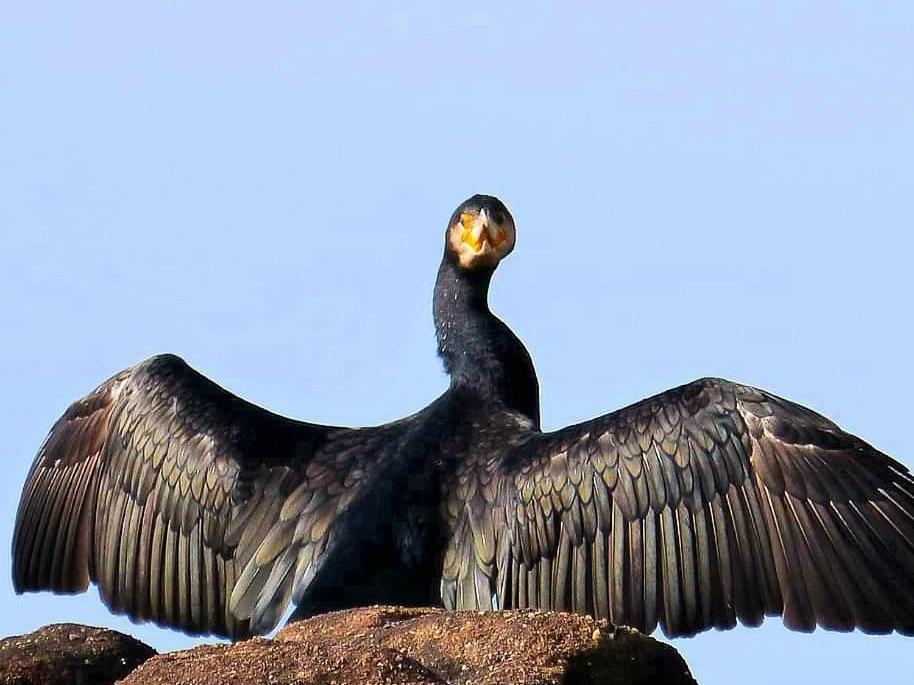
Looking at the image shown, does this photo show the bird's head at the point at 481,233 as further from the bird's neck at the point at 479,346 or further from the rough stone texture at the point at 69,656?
the rough stone texture at the point at 69,656

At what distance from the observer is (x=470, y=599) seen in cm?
1261

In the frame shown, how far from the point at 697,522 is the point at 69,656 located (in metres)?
4.28

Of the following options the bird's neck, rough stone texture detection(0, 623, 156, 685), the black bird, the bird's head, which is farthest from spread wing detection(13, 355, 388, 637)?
rough stone texture detection(0, 623, 156, 685)

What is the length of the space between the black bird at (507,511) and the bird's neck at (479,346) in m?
0.03

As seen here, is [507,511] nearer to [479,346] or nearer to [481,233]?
[479,346]

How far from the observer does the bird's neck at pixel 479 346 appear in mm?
14148

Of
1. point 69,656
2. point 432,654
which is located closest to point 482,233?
point 69,656

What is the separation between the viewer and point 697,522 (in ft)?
40.4

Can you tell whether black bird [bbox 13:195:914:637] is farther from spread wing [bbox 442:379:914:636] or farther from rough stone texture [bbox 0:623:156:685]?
rough stone texture [bbox 0:623:156:685]

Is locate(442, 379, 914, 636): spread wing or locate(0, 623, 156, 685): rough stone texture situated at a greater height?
locate(442, 379, 914, 636): spread wing

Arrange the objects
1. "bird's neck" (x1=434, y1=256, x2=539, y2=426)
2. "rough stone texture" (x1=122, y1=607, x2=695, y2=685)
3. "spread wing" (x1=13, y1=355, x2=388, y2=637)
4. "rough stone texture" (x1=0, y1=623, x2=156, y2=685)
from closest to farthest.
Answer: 1. "rough stone texture" (x1=122, y1=607, x2=695, y2=685)
2. "rough stone texture" (x1=0, y1=623, x2=156, y2=685)
3. "spread wing" (x1=13, y1=355, x2=388, y2=637)
4. "bird's neck" (x1=434, y1=256, x2=539, y2=426)

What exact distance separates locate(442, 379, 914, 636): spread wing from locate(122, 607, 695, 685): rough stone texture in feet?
10.9

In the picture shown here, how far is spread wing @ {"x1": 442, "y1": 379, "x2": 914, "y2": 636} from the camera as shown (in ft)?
39.7

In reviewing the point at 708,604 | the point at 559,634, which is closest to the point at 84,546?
the point at 708,604
